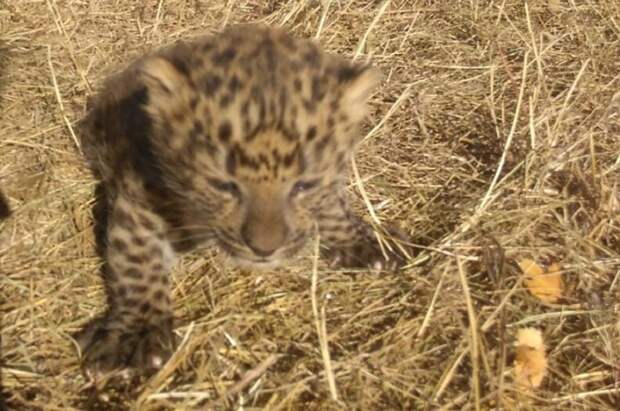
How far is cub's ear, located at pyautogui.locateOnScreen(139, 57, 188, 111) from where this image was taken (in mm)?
3648

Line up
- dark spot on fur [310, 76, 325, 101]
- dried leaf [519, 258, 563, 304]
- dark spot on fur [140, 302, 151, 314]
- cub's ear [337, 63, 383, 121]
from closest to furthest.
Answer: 1. dark spot on fur [310, 76, 325, 101]
2. cub's ear [337, 63, 383, 121]
3. dark spot on fur [140, 302, 151, 314]
4. dried leaf [519, 258, 563, 304]

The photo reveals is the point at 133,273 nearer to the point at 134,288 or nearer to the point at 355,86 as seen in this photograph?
the point at 134,288

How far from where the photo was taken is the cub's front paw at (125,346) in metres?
3.88

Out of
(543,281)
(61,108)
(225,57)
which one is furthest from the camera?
(61,108)

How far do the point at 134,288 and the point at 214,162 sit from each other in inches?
33.6

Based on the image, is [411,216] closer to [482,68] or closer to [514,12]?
[482,68]

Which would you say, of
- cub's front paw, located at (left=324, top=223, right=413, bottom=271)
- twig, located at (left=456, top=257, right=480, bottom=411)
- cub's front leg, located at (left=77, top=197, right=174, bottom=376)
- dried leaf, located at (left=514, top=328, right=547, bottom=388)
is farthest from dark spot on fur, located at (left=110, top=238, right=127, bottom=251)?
dried leaf, located at (left=514, top=328, right=547, bottom=388)

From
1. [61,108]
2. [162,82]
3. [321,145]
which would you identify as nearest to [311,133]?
[321,145]

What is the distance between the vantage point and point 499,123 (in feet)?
17.8

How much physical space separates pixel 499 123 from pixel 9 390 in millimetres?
3137

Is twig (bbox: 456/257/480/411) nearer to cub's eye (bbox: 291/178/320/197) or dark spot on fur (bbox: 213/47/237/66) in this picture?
cub's eye (bbox: 291/178/320/197)

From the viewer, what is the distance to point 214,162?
3.61 metres

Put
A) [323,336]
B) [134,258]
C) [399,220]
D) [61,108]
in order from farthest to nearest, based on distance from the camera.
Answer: [61,108] → [399,220] → [134,258] → [323,336]

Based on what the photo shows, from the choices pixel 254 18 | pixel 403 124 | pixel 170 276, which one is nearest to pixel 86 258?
pixel 170 276
